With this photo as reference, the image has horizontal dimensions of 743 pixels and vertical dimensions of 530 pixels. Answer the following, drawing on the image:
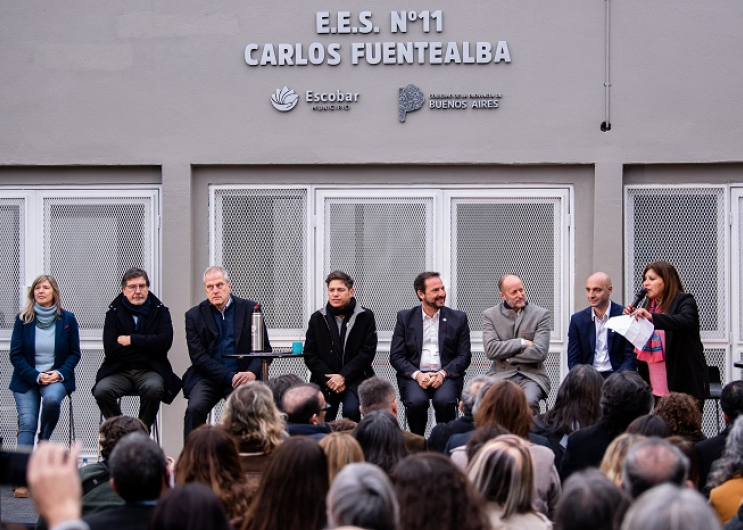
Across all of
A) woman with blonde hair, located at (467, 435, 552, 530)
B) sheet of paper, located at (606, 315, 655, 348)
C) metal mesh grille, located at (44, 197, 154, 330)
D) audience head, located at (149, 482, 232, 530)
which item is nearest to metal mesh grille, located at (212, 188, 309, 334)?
metal mesh grille, located at (44, 197, 154, 330)

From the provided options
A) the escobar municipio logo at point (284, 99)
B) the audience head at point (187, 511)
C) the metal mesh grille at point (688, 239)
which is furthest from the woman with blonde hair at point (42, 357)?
the audience head at point (187, 511)

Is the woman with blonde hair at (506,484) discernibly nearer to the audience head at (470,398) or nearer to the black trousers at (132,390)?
the audience head at (470,398)

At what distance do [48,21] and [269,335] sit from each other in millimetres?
3456

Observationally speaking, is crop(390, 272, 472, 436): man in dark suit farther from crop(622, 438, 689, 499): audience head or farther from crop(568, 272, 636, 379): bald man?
crop(622, 438, 689, 499): audience head

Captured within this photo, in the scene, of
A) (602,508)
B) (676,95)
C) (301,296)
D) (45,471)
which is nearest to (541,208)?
(676,95)

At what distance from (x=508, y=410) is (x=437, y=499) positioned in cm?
198

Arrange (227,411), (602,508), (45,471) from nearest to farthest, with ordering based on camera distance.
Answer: (45,471), (602,508), (227,411)

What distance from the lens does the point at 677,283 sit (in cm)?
810

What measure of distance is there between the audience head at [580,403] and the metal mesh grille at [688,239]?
3.13 metres

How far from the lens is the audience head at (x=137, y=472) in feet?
12.7

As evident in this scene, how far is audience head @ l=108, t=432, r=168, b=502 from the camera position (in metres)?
3.88

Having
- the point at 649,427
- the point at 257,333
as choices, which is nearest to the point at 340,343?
the point at 257,333

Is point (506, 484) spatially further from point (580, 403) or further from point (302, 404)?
point (580, 403)

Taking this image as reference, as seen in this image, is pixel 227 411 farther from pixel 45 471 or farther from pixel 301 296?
pixel 301 296
